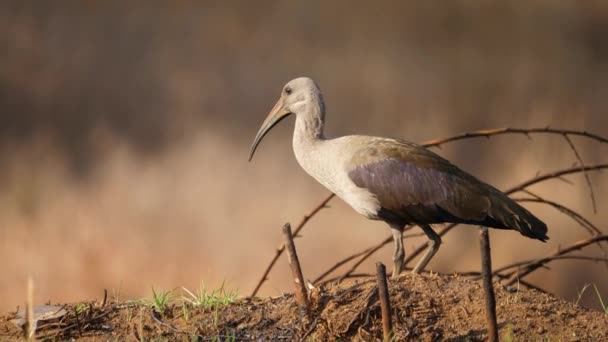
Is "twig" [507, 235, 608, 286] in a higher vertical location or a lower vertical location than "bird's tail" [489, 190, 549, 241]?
lower

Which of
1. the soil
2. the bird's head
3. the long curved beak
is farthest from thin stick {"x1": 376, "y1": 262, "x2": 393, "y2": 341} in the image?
the long curved beak

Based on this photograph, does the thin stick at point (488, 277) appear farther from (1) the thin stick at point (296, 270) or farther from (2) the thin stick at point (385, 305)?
(1) the thin stick at point (296, 270)

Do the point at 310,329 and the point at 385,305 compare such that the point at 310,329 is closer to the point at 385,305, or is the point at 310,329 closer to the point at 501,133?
the point at 385,305

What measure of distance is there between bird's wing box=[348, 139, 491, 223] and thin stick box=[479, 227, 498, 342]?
4.56ft

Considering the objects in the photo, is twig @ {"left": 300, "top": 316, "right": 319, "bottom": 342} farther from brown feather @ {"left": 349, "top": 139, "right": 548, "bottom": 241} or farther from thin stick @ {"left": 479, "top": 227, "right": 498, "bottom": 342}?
brown feather @ {"left": 349, "top": 139, "right": 548, "bottom": 241}

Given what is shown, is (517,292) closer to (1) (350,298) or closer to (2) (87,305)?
(1) (350,298)

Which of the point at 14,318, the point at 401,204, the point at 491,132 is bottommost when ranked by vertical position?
the point at 14,318

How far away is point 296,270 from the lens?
13.7ft

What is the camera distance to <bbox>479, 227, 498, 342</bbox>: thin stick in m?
3.67

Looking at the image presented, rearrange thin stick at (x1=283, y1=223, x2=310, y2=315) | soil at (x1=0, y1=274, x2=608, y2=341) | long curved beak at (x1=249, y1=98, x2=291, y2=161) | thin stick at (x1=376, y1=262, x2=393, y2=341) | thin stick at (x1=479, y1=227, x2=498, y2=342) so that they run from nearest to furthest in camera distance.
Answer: thin stick at (x1=479, y1=227, x2=498, y2=342) < thin stick at (x1=376, y1=262, x2=393, y2=341) < thin stick at (x1=283, y1=223, x2=310, y2=315) < soil at (x1=0, y1=274, x2=608, y2=341) < long curved beak at (x1=249, y1=98, x2=291, y2=161)

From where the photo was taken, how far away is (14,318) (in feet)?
15.6

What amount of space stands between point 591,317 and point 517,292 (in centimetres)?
38

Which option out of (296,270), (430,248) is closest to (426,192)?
(430,248)

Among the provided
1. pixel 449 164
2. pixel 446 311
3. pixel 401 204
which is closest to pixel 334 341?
pixel 446 311
